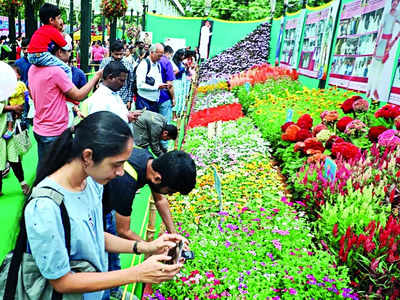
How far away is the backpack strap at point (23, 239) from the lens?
146cm

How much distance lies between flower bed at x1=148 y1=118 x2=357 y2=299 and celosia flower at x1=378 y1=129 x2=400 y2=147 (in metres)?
1.28

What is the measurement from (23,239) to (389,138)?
4.05 meters

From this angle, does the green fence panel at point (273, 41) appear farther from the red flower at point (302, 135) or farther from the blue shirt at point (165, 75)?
the red flower at point (302, 135)

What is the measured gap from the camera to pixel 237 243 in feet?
10.8

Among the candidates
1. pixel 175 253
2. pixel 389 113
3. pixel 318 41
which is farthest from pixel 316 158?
pixel 318 41

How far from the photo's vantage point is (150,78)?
21.2 feet

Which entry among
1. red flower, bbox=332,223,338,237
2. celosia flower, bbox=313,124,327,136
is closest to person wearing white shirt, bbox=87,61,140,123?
red flower, bbox=332,223,338,237

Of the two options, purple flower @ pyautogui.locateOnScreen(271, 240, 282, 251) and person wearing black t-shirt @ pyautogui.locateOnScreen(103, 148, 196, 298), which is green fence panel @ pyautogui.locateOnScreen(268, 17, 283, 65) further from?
person wearing black t-shirt @ pyautogui.locateOnScreen(103, 148, 196, 298)

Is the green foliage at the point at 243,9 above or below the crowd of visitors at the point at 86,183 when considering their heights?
above

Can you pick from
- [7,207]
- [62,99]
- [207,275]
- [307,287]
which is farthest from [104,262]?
[7,207]

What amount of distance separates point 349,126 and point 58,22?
3.77 metres

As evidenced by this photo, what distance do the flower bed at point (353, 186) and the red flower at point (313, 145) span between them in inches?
0.5

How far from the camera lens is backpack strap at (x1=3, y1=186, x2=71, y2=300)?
146 centimetres

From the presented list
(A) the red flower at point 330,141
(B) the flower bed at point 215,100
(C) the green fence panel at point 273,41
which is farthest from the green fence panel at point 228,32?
(A) the red flower at point 330,141
